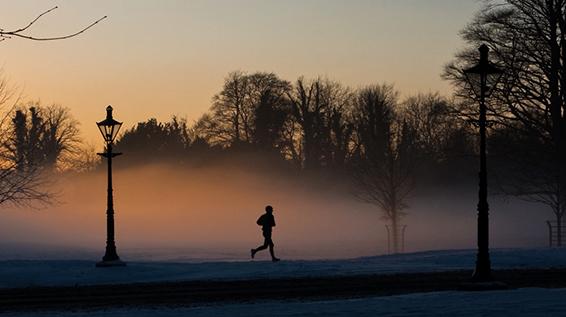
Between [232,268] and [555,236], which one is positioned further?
[555,236]

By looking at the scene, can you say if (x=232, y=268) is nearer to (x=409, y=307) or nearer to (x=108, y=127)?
(x=108, y=127)

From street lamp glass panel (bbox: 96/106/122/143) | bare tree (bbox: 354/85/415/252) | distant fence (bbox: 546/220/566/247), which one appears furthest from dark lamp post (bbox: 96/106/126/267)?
bare tree (bbox: 354/85/415/252)

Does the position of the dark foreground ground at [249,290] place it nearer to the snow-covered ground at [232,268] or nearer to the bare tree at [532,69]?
the snow-covered ground at [232,268]

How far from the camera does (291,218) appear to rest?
90.1m

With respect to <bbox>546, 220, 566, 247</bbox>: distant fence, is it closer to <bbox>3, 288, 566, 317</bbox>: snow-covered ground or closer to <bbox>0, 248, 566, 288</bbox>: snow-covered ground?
<bbox>0, 248, 566, 288</bbox>: snow-covered ground

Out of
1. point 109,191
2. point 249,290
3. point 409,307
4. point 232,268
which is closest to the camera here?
point 409,307

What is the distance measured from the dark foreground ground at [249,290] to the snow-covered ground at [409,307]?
5.04 ft

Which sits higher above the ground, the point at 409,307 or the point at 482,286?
the point at 482,286

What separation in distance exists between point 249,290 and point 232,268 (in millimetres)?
6522

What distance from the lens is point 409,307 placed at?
15.8 m

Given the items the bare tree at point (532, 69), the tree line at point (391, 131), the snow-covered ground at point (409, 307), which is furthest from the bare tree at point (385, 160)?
the snow-covered ground at point (409, 307)

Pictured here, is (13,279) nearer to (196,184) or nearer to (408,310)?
(408,310)

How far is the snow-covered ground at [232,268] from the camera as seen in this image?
25828mm

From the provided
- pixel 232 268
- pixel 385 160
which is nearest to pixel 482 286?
pixel 232 268
